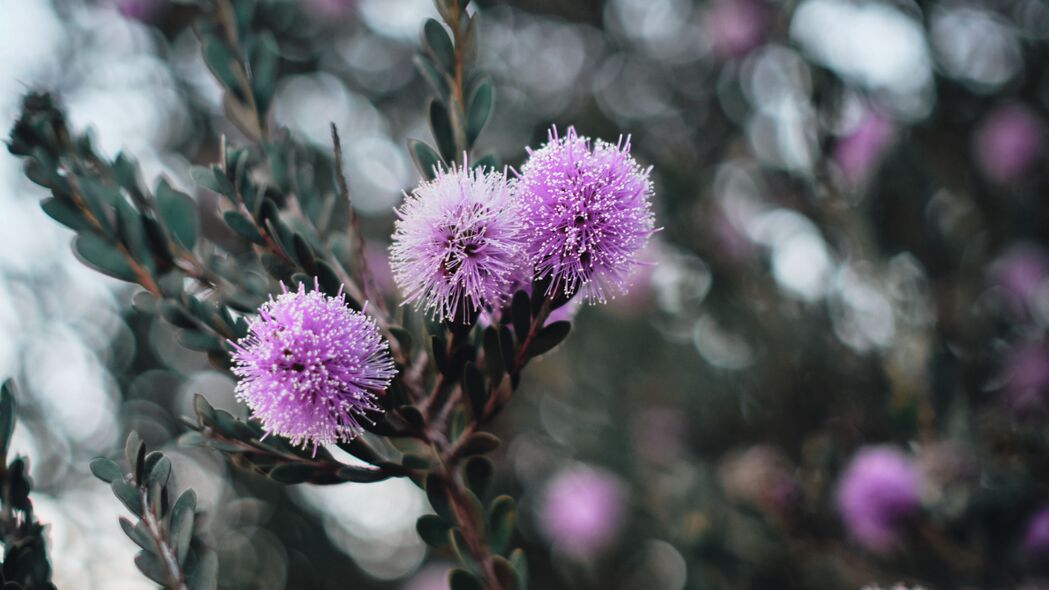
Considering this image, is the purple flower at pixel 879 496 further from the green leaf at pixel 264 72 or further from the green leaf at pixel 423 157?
the green leaf at pixel 264 72

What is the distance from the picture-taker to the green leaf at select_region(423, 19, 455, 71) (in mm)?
1228

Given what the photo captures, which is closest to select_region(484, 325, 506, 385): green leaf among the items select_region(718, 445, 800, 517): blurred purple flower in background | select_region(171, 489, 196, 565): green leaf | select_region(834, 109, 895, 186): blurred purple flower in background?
select_region(171, 489, 196, 565): green leaf

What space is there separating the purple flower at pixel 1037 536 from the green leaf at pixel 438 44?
1852 mm

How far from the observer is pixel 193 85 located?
14.3 feet

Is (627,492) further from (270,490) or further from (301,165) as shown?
(301,165)

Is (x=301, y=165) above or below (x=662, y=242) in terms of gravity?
below

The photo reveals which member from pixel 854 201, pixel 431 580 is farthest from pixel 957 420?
pixel 431 580

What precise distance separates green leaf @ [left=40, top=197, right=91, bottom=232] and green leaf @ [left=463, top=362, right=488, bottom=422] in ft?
2.24

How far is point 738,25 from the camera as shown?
3.72 meters

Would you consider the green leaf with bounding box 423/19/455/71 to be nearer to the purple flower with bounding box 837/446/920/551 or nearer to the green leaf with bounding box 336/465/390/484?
the green leaf with bounding box 336/465/390/484

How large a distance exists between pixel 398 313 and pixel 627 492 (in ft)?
8.82

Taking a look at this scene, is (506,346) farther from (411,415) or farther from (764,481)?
(764,481)

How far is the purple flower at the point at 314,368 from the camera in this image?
97 centimetres

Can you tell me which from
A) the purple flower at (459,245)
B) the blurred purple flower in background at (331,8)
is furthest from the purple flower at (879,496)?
the blurred purple flower in background at (331,8)
